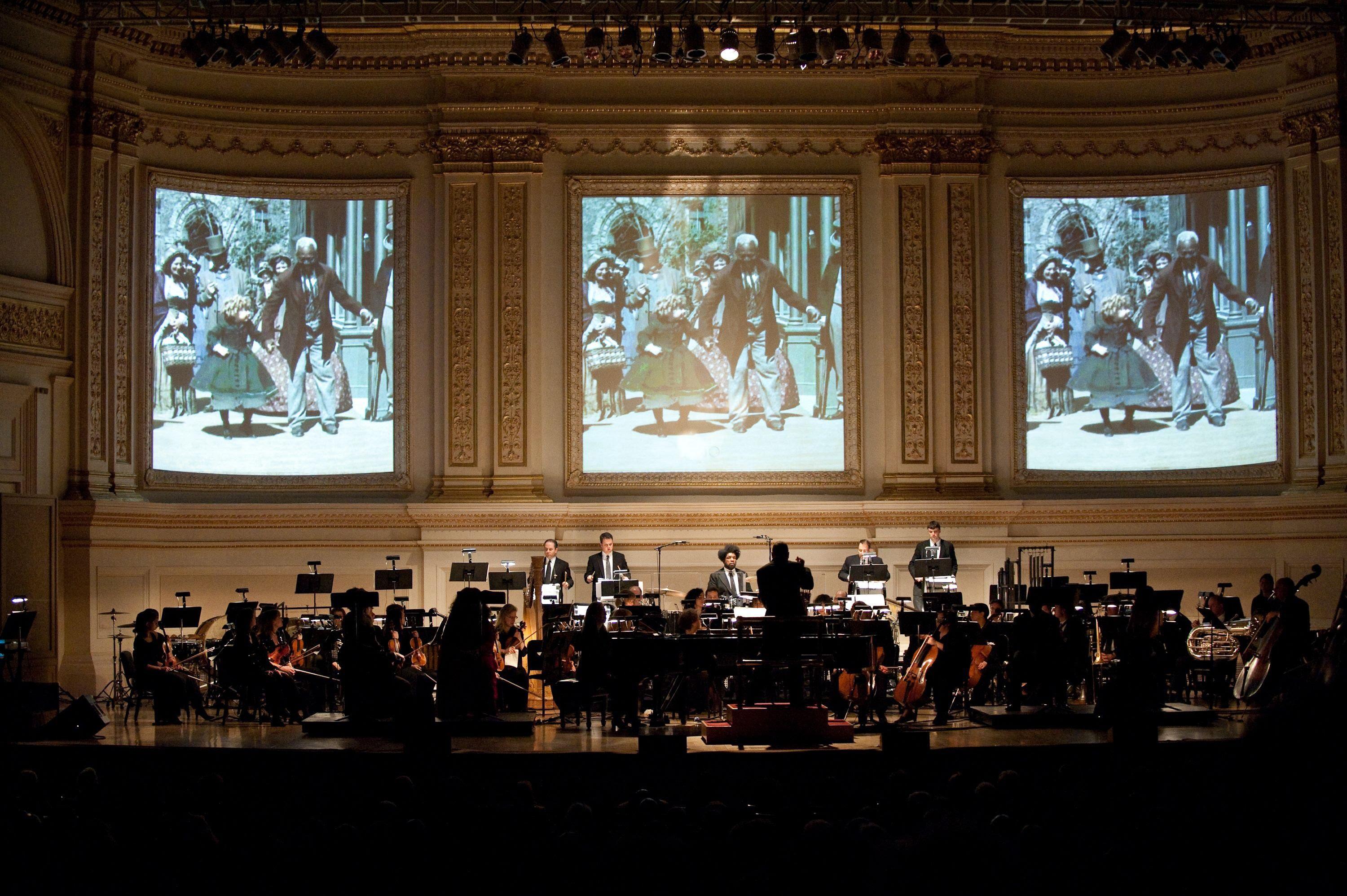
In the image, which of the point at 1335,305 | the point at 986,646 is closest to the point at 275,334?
the point at 986,646

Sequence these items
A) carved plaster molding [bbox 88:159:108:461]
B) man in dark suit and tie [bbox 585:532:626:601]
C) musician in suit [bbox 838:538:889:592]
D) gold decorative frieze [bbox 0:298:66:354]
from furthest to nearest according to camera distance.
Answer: carved plaster molding [bbox 88:159:108:461] → man in dark suit and tie [bbox 585:532:626:601] → gold decorative frieze [bbox 0:298:66:354] → musician in suit [bbox 838:538:889:592]

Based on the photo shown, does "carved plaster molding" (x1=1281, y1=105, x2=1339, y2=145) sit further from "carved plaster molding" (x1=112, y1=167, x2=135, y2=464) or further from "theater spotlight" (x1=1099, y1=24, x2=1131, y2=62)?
"carved plaster molding" (x1=112, y1=167, x2=135, y2=464)

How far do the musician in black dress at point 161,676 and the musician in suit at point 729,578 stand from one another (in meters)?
5.69

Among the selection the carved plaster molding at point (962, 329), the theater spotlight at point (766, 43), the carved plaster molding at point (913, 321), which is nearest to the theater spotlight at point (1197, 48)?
the carved plaster molding at point (962, 329)

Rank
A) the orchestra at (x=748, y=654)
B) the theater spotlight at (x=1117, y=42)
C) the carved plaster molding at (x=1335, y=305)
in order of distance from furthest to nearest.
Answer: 1. the carved plaster molding at (x=1335, y=305)
2. the theater spotlight at (x=1117, y=42)
3. the orchestra at (x=748, y=654)

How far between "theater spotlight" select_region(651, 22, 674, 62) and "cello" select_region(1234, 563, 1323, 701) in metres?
8.23

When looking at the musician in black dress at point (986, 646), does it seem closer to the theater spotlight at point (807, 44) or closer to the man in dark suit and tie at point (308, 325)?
the theater spotlight at point (807, 44)

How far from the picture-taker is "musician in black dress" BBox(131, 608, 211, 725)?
12953 millimetres

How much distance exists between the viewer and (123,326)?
55.8 ft

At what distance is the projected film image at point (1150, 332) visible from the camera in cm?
1756

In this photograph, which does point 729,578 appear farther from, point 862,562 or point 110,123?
point 110,123

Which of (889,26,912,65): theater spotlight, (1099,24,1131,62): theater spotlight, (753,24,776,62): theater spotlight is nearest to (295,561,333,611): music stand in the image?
(753,24,776,62): theater spotlight

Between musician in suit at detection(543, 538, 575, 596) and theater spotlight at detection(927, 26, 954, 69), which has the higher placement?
theater spotlight at detection(927, 26, 954, 69)

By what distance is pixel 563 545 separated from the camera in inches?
687
